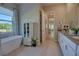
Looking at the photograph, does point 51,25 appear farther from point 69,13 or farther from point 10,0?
point 10,0

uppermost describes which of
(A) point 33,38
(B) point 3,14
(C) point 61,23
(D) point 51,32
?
(B) point 3,14

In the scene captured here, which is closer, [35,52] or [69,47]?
[69,47]

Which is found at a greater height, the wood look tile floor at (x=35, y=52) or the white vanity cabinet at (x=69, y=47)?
the white vanity cabinet at (x=69, y=47)

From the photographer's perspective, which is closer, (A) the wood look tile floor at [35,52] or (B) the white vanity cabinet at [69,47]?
(B) the white vanity cabinet at [69,47]

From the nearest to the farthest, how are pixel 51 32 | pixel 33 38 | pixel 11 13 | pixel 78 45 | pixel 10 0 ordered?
pixel 10 0 → pixel 78 45 → pixel 51 32 → pixel 11 13 → pixel 33 38

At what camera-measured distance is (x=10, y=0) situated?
101cm

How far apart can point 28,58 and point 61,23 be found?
1775 millimetres

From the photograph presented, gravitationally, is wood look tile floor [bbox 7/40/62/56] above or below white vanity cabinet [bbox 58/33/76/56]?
below

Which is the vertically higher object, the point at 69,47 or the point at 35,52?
the point at 69,47

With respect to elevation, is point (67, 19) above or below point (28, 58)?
above

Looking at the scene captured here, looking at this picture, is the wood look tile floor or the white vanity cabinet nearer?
the white vanity cabinet

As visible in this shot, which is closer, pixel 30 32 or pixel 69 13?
pixel 69 13

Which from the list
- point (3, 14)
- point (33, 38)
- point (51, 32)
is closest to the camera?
point (3, 14)

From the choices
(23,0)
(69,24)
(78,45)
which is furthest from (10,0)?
(69,24)
